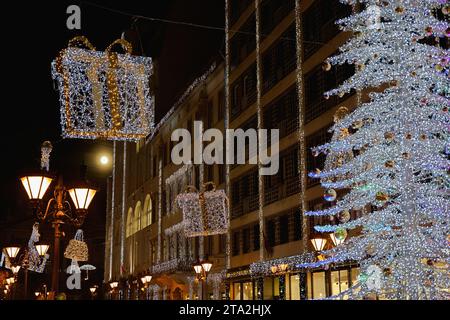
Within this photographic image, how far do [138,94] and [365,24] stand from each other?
5024mm

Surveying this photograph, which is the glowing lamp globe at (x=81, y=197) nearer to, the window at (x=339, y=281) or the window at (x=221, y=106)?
the window at (x=339, y=281)

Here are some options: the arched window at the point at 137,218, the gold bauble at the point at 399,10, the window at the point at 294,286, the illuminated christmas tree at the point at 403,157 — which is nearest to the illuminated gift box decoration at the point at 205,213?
the window at the point at 294,286

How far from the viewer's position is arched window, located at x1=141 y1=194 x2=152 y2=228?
55534 millimetres

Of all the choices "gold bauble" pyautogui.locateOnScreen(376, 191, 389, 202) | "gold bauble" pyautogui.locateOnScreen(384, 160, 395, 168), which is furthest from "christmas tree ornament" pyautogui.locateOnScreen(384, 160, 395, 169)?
"gold bauble" pyautogui.locateOnScreen(376, 191, 389, 202)

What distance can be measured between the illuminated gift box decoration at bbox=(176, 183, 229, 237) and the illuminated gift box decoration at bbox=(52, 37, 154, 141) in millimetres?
16022

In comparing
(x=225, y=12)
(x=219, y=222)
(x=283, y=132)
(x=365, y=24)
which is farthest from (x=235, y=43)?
(x=365, y=24)

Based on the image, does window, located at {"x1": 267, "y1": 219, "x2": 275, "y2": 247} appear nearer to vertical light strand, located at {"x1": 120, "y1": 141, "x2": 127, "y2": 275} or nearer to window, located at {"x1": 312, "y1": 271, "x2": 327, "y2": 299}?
window, located at {"x1": 312, "y1": 271, "x2": 327, "y2": 299}

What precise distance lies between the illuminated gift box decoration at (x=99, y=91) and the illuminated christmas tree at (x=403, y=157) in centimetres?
443

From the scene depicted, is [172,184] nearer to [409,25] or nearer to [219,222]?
[219,222]

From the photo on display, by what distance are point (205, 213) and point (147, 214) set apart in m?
27.5

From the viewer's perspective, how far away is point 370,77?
1322 cm

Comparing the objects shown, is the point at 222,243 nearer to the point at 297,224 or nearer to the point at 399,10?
the point at 297,224

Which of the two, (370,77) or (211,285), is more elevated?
(370,77)

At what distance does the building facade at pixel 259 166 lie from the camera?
1094 inches
